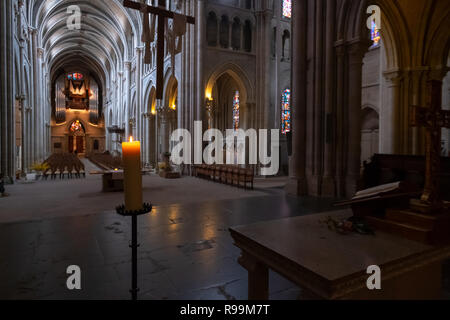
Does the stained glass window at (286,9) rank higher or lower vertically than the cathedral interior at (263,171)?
higher

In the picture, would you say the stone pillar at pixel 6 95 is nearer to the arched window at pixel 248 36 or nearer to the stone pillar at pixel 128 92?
the arched window at pixel 248 36

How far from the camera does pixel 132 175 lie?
66.7 inches

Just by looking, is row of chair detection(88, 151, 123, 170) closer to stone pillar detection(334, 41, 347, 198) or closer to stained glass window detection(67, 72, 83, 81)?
stone pillar detection(334, 41, 347, 198)

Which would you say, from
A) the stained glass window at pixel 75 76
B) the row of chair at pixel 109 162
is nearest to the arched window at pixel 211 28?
the row of chair at pixel 109 162

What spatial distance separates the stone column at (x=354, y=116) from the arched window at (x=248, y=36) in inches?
425

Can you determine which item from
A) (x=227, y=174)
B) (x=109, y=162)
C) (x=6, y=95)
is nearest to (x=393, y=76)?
(x=227, y=174)

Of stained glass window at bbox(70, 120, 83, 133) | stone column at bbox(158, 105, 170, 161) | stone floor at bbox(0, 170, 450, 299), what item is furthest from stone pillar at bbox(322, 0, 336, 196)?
stained glass window at bbox(70, 120, 83, 133)

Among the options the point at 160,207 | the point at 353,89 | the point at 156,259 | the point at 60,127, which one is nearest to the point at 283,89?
the point at 353,89

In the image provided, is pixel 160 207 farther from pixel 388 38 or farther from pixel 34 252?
pixel 388 38

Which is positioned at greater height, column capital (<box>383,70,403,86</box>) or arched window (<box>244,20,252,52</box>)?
arched window (<box>244,20,252,52</box>)

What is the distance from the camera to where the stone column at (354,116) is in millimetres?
7873

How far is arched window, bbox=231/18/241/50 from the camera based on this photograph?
56.6 ft

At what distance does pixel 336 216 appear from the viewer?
7.62ft

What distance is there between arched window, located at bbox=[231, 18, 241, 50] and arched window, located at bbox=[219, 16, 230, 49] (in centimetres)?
39
